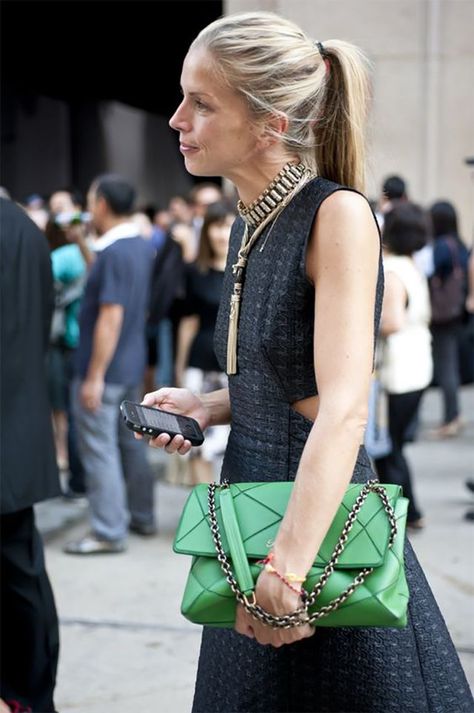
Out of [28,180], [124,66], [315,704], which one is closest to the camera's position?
[315,704]

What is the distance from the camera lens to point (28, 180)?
1780 centimetres

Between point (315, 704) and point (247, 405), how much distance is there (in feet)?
1.79

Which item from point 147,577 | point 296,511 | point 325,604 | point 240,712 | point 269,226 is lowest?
point 147,577

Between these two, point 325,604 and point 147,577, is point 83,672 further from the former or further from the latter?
point 325,604

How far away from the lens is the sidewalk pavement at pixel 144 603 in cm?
397

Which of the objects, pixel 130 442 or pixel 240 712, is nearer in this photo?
pixel 240 712

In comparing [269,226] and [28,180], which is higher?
[269,226]

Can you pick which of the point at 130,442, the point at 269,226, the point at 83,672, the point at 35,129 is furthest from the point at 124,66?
the point at 269,226

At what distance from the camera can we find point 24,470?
11.3 ft

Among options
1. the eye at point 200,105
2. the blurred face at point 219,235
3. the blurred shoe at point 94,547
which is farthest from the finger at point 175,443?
the blurred face at point 219,235

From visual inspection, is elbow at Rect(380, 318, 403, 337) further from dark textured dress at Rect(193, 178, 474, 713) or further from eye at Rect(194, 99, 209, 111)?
eye at Rect(194, 99, 209, 111)

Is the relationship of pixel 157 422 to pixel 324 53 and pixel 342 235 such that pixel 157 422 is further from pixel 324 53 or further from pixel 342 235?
pixel 324 53

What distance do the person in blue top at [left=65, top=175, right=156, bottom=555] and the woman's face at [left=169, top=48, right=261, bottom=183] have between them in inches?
140

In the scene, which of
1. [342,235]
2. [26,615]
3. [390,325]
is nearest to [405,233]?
[390,325]
